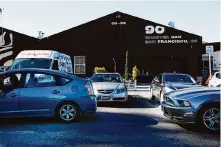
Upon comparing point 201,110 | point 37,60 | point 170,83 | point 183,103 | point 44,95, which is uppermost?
point 37,60

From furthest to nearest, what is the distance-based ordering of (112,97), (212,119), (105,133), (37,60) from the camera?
1. (37,60)
2. (112,97)
3. (212,119)
4. (105,133)

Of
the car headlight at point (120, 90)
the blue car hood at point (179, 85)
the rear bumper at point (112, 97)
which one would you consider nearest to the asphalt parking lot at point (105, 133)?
the rear bumper at point (112, 97)

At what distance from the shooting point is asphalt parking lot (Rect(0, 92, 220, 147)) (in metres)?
6.33

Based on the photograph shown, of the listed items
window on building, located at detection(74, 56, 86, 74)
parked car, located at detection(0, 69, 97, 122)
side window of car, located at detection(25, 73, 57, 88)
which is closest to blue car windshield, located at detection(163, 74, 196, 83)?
parked car, located at detection(0, 69, 97, 122)

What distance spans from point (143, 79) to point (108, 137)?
21.6 metres

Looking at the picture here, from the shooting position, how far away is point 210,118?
737 centimetres

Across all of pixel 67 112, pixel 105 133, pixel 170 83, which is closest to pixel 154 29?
pixel 170 83

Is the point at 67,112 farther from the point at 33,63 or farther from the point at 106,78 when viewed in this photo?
the point at 33,63

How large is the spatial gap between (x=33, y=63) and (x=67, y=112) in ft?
23.6

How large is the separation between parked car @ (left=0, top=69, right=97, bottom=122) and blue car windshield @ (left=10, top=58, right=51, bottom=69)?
630cm

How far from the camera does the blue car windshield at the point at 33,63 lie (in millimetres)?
15000

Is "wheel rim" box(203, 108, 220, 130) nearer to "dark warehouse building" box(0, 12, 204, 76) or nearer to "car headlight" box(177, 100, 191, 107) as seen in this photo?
"car headlight" box(177, 100, 191, 107)

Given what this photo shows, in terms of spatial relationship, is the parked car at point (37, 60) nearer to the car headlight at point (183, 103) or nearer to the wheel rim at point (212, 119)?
the car headlight at point (183, 103)

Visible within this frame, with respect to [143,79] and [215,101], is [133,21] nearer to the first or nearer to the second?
[143,79]
